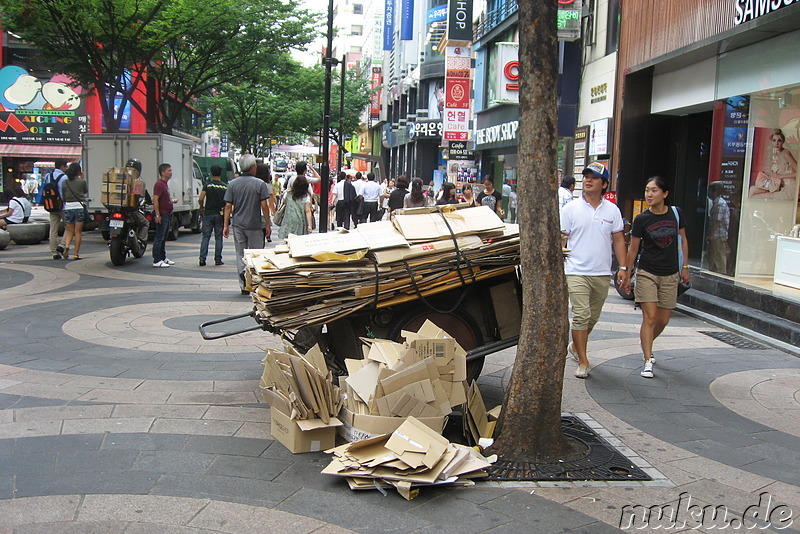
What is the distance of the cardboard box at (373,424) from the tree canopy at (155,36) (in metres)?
15.7

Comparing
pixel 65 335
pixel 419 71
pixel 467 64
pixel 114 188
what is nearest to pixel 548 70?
pixel 65 335

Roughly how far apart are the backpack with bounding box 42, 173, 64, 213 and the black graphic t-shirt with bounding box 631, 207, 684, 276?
11.3 meters

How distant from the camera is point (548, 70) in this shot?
4.51m

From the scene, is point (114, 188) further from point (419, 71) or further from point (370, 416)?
point (419, 71)

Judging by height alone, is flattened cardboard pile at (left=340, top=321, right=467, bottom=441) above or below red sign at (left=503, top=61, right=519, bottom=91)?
below

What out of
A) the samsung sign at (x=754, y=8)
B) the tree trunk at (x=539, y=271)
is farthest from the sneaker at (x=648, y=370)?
the samsung sign at (x=754, y=8)

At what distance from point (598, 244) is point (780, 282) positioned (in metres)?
4.48

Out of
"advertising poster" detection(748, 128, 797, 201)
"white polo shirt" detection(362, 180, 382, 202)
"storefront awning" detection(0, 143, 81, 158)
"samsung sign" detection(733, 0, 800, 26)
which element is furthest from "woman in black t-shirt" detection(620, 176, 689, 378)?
"storefront awning" detection(0, 143, 81, 158)

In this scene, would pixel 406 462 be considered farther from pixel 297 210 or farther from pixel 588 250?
pixel 297 210

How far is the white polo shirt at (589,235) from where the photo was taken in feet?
21.5

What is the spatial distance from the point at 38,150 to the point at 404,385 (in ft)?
123

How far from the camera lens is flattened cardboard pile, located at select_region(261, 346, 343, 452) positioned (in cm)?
461

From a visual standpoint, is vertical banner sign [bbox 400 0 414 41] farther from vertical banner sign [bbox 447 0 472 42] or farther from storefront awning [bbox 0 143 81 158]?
storefront awning [bbox 0 143 81 158]

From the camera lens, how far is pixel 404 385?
14.7 feet
